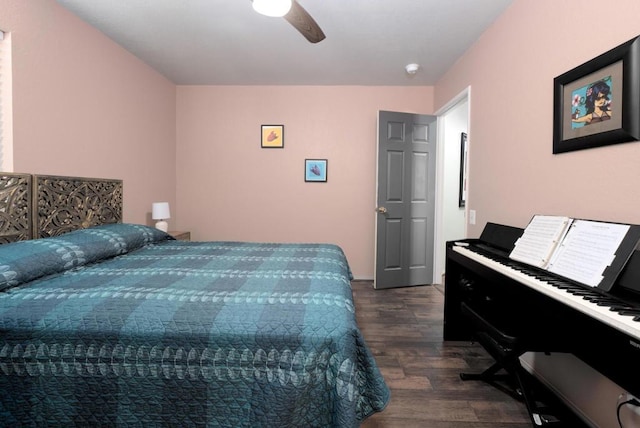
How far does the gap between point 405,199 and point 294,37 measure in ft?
7.10

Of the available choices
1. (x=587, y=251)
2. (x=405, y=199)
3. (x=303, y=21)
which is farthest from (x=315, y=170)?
(x=587, y=251)

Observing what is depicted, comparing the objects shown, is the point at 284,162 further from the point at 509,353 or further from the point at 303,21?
the point at 509,353

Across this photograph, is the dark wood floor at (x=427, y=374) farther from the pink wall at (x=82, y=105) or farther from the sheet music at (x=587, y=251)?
the pink wall at (x=82, y=105)

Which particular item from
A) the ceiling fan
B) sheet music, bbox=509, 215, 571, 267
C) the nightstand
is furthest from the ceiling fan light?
the nightstand

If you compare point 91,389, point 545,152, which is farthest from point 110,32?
point 545,152

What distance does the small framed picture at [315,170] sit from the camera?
396 centimetres

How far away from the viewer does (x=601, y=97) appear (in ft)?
4.76

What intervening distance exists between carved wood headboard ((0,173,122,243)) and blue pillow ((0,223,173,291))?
13.2 inches

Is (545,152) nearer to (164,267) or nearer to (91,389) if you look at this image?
(164,267)

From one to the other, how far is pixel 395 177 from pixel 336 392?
9.86 ft

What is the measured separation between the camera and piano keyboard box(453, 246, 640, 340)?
918mm

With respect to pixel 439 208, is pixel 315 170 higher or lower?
higher

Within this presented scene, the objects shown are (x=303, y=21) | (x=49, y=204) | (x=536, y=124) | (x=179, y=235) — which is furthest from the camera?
(x=179, y=235)

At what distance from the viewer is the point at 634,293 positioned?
1112 millimetres
